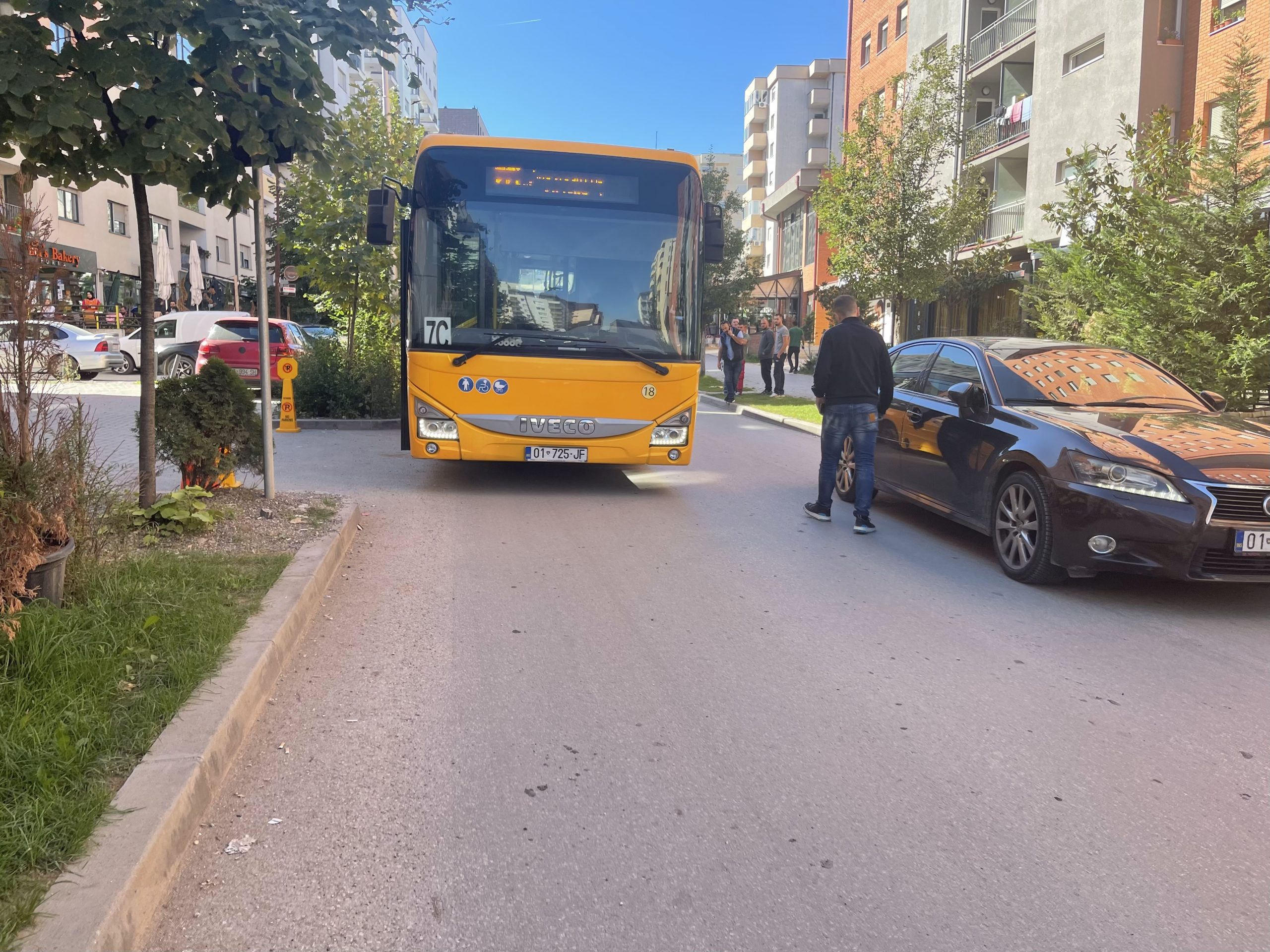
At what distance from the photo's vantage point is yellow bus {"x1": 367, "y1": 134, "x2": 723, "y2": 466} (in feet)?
29.5

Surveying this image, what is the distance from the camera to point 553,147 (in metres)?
9.17

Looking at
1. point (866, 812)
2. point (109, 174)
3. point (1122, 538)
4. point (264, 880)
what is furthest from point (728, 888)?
point (109, 174)

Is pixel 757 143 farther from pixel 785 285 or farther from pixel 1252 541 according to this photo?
pixel 1252 541

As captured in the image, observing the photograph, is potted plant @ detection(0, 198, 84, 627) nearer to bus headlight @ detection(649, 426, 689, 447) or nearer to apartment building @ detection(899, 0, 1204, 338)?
bus headlight @ detection(649, 426, 689, 447)

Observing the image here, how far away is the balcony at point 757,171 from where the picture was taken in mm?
79562

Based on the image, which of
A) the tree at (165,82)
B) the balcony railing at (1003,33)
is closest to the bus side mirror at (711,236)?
the tree at (165,82)

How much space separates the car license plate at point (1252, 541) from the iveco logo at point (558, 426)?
513 cm

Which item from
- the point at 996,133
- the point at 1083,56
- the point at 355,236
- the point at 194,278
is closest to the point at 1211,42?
the point at 1083,56

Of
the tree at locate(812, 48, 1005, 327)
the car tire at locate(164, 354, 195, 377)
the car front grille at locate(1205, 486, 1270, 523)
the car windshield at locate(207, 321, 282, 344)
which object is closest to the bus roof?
the car front grille at locate(1205, 486, 1270, 523)

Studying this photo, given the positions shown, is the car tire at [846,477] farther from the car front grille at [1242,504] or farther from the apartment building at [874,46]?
the apartment building at [874,46]

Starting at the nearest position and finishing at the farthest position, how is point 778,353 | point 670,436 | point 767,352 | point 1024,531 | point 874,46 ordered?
point 1024,531 → point 670,436 → point 767,352 → point 778,353 → point 874,46

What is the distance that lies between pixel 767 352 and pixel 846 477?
1309cm

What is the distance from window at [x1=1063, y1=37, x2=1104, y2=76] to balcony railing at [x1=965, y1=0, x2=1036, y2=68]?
7.62 feet

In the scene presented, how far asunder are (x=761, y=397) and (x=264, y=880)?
20.3 m
